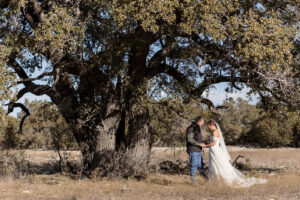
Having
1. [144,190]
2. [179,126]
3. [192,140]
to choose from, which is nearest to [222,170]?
[192,140]

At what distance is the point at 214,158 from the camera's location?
10.7m

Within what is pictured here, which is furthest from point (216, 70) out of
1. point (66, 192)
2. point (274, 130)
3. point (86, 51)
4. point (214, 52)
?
point (274, 130)

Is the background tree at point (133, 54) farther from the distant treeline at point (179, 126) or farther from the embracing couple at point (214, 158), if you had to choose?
the embracing couple at point (214, 158)

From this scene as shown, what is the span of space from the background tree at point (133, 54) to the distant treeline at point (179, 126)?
0.69 m

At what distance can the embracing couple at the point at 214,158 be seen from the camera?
33.7 feet

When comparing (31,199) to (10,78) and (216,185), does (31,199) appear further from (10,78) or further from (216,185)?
(216,185)

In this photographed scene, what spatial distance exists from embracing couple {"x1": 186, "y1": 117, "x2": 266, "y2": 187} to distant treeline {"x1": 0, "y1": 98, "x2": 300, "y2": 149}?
6.68ft

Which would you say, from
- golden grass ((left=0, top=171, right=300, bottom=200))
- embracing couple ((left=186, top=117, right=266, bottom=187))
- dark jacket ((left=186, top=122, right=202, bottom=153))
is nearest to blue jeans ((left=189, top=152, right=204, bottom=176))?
embracing couple ((left=186, top=117, right=266, bottom=187))

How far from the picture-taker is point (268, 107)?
14.8 metres

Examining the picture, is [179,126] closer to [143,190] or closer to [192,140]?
[192,140]

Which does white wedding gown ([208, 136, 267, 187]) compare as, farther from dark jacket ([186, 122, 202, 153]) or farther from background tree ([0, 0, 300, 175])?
background tree ([0, 0, 300, 175])

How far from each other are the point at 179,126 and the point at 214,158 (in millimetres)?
4299

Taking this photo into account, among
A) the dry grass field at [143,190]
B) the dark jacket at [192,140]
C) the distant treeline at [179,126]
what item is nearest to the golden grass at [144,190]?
the dry grass field at [143,190]

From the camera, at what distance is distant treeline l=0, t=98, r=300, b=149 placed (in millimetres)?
13836
